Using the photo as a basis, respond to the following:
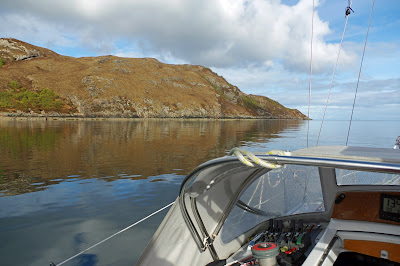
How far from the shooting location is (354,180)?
14.8 ft

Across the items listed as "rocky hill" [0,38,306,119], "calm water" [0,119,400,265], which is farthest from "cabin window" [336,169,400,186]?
"rocky hill" [0,38,306,119]

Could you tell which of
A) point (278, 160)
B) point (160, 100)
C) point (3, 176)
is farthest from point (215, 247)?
point (160, 100)

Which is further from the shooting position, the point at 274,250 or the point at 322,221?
the point at 322,221

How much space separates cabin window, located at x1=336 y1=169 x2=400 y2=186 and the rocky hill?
99713 millimetres

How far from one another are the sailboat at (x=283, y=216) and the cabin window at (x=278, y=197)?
0.06 feet

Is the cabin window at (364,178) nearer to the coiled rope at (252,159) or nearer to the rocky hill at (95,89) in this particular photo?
the coiled rope at (252,159)

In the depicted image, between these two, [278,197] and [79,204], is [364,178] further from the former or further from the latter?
[79,204]

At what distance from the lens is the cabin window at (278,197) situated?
196 inches

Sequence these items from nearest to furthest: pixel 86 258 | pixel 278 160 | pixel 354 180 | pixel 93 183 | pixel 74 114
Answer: pixel 278 160
pixel 354 180
pixel 86 258
pixel 93 183
pixel 74 114

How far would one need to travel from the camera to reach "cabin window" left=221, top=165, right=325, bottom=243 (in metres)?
4.97

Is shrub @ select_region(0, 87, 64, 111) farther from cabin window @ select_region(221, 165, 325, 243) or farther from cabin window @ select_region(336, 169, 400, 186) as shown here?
cabin window @ select_region(336, 169, 400, 186)

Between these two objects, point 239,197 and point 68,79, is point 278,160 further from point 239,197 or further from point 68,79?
point 68,79

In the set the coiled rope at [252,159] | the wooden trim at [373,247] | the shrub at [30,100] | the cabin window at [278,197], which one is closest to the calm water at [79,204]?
the cabin window at [278,197]

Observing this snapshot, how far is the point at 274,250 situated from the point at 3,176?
13814 mm
